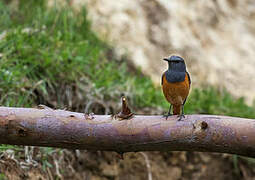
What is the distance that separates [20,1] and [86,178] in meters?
3.00

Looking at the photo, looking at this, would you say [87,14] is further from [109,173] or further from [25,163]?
[25,163]

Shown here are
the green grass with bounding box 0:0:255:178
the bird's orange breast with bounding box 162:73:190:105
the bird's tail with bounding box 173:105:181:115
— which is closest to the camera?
the bird's orange breast with bounding box 162:73:190:105

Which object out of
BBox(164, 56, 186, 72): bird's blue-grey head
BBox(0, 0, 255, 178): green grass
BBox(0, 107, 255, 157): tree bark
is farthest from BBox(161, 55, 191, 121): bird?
BBox(0, 0, 255, 178): green grass

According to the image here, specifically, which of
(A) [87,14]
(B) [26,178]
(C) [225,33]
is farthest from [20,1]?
(C) [225,33]

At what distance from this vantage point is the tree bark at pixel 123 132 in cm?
211

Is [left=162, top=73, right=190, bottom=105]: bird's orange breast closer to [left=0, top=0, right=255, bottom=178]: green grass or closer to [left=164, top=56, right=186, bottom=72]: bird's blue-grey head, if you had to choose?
[left=164, top=56, right=186, bottom=72]: bird's blue-grey head

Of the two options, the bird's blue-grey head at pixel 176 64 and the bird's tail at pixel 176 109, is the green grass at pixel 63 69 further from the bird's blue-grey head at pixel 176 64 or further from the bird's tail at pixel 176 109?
the bird's blue-grey head at pixel 176 64

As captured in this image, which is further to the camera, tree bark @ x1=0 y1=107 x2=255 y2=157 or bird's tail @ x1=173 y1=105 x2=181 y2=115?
bird's tail @ x1=173 y1=105 x2=181 y2=115

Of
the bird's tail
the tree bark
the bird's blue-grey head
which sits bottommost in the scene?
the tree bark

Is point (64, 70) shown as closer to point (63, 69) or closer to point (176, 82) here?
point (63, 69)

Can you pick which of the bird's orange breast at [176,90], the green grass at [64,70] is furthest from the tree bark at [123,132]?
the green grass at [64,70]

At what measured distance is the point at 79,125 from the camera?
217cm

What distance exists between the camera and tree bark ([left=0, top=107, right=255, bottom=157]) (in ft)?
6.91

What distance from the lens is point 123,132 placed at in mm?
2166
